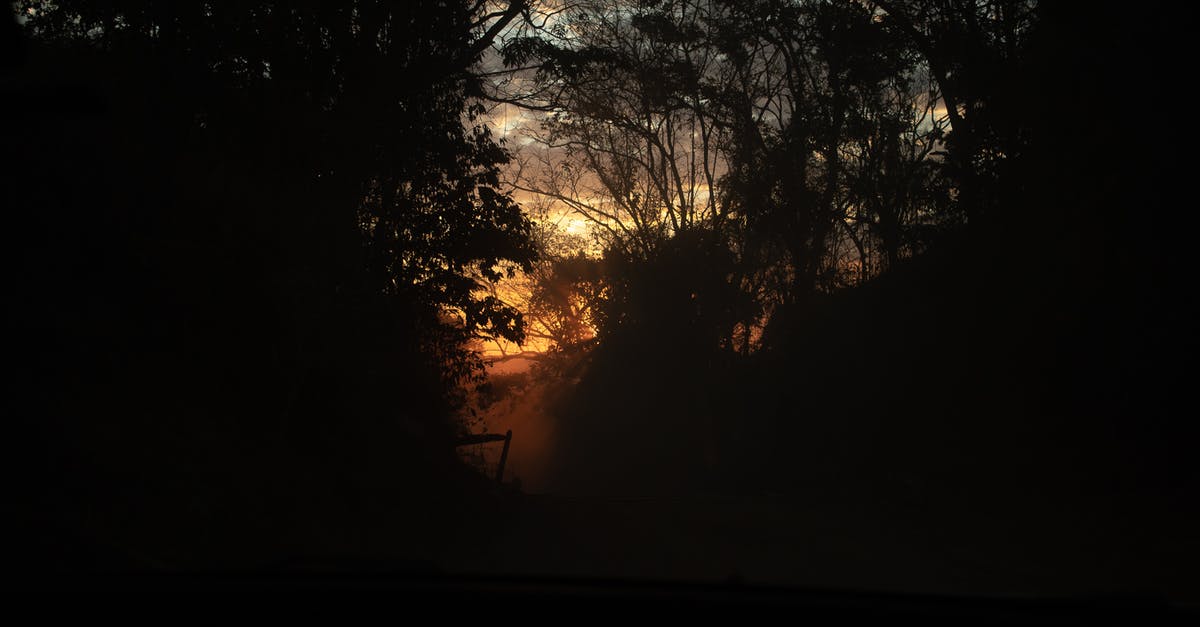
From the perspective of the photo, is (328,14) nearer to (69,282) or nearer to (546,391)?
(69,282)

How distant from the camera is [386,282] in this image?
47.7 ft

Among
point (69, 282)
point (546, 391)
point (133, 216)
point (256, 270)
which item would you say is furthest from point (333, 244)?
point (546, 391)

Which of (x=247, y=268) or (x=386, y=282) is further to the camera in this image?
(x=386, y=282)

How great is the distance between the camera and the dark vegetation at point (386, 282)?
9383mm

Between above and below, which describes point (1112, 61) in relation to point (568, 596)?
above

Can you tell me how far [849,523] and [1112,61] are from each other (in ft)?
24.9

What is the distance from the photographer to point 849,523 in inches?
573

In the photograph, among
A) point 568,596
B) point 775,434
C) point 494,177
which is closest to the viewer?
point 568,596

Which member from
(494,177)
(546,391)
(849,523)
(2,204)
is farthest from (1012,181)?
(546,391)

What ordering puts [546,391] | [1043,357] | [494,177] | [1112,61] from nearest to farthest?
[1112,61] → [1043,357] → [494,177] → [546,391]

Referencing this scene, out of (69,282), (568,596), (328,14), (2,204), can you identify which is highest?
(328,14)

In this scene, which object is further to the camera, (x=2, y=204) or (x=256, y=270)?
(x=256, y=270)

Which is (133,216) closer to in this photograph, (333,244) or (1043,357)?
(333,244)

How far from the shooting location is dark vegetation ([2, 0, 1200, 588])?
9383 mm
